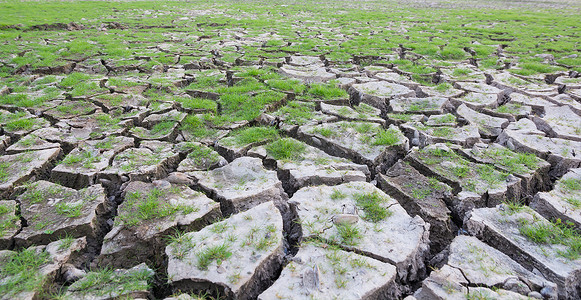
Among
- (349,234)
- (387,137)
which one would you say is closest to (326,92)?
(387,137)

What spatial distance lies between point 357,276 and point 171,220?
4.24 ft

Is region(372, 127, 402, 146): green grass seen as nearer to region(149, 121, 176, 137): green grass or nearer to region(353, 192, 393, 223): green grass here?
region(353, 192, 393, 223): green grass

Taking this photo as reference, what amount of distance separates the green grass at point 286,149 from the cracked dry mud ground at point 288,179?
18 millimetres

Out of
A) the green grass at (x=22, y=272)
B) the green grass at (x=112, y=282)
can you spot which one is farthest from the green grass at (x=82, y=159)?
the green grass at (x=112, y=282)

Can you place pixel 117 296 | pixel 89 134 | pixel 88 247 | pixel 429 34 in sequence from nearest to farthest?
pixel 117 296
pixel 88 247
pixel 89 134
pixel 429 34

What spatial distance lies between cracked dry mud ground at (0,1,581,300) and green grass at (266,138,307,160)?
18mm

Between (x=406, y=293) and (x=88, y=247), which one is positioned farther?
(x=88, y=247)

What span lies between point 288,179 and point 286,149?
0.44m

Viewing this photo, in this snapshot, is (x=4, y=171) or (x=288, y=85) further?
(x=288, y=85)

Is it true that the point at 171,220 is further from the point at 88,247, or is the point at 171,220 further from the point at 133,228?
the point at 88,247

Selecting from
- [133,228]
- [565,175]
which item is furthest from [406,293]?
[565,175]

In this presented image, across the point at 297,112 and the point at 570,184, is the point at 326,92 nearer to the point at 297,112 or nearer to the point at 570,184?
the point at 297,112

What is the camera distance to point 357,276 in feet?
6.23

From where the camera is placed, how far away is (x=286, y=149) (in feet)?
10.8
